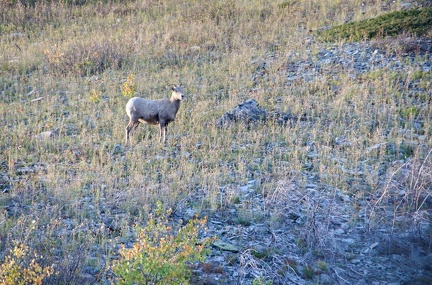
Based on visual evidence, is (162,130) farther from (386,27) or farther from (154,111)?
(386,27)

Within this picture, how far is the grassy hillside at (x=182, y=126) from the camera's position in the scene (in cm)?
893

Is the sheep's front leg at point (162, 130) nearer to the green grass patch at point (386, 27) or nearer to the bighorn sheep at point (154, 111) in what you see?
the bighorn sheep at point (154, 111)

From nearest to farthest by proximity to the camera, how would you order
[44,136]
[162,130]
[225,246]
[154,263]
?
[154,263] → [225,246] → [44,136] → [162,130]

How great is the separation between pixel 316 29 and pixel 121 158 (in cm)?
1153

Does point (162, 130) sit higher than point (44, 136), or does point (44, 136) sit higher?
point (162, 130)

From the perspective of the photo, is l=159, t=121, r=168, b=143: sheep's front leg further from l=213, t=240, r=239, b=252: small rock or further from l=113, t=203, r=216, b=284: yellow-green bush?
l=113, t=203, r=216, b=284: yellow-green bush

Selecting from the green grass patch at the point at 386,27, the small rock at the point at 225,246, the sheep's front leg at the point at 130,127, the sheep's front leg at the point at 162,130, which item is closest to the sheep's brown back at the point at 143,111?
the sheep's front leg at the point at 130,127

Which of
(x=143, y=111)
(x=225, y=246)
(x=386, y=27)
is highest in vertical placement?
(x=386, y=27)

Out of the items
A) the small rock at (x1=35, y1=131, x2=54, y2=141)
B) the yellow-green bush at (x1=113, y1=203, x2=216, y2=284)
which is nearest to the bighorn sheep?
the small rock at (x1=35, y1=131, x2=54, y2=141)

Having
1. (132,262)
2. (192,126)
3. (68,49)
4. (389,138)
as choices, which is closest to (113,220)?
(132,262)

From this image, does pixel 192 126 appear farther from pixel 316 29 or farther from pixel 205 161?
pixel 316 29

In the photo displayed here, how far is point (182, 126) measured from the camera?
43.9ft

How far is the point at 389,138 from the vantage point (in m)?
12.1

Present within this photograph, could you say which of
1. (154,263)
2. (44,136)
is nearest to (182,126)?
(44,136)
